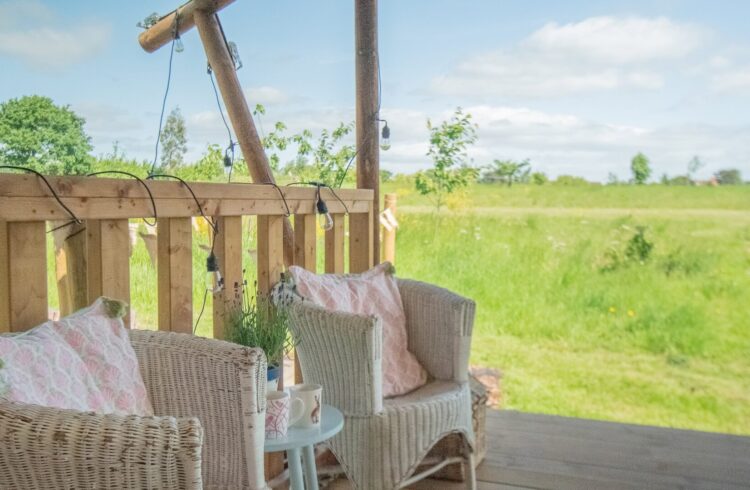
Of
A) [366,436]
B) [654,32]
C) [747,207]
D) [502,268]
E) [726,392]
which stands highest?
[654,32]

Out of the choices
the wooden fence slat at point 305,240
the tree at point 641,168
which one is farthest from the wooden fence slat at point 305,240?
the tree at point 641,168

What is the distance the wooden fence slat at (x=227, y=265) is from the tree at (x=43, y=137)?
79 centimetres

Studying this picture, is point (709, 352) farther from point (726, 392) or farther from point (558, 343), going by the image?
point (558, 343)

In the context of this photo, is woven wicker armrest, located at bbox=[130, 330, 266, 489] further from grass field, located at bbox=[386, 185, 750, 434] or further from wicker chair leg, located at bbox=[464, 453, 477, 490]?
grass field, located at bbox=[386, 185, 750, 434]

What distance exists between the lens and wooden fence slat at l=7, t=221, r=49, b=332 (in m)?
1.31

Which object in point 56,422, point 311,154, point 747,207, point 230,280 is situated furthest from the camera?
point 747,207

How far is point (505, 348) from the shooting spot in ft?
12.6

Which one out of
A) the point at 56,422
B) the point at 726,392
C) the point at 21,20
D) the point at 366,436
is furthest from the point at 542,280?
the point at 56,422

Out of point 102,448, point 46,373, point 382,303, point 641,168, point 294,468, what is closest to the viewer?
point 102,448

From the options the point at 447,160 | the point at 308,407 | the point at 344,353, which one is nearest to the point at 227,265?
the point at 344,353

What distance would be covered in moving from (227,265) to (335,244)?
695 millimetres

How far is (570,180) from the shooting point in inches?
156

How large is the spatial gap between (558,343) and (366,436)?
84.0 inches

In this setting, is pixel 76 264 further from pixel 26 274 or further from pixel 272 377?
pixel 272 377
